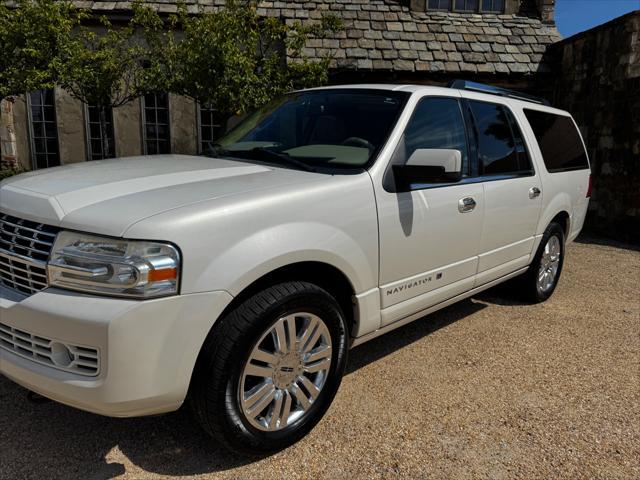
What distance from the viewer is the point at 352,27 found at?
1081 cm

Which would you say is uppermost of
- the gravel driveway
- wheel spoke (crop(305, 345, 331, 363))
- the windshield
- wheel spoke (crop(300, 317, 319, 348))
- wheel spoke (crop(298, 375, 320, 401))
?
the windshield

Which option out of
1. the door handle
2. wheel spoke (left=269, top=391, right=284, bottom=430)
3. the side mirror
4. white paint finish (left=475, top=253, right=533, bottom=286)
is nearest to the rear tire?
white paint finish (left=475, top=253, right=533, bottom=286)

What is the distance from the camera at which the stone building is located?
10.4 metres

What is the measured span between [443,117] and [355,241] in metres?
1.32

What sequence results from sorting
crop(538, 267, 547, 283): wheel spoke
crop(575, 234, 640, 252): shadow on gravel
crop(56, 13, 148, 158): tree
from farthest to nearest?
crop(575, 234, 640, 252): shadow on gravel → crop(56, 13, 148, 158): tree → crop(538, 267, 547, 283): wheel spoke

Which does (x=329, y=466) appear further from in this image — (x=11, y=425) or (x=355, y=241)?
(x=11, y=425)

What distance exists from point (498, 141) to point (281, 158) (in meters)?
1.86

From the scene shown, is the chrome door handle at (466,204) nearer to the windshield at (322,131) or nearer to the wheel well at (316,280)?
the windshield at (322,131)

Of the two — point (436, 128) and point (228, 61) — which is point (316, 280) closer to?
point (436, 128)

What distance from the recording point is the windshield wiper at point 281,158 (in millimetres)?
2950

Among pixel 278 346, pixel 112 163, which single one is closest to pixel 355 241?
pixel 278 346

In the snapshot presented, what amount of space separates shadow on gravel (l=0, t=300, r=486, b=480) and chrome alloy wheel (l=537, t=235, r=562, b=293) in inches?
138

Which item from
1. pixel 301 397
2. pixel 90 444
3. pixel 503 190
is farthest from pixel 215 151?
pixel 503 190

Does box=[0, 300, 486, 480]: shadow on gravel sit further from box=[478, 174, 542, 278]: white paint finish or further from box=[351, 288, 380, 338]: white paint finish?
box=[478, 174, 542, 278]: white paint finish
